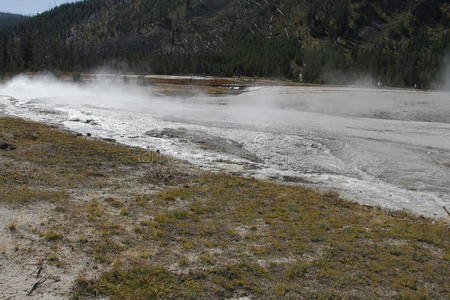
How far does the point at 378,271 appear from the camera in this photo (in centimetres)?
1305

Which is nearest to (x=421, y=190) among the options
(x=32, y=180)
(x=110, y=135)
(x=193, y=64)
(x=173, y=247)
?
(x=173, y=247)

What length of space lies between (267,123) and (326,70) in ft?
352

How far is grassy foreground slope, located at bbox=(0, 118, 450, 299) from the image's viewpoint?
11727 mm

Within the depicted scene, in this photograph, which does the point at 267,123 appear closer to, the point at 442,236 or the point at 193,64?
the point at 442,236

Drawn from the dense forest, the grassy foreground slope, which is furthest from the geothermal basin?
the dense forest

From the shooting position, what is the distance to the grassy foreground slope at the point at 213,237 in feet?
38.5

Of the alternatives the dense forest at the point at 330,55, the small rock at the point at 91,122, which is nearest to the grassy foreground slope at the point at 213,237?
the small rock at the point at 91,122

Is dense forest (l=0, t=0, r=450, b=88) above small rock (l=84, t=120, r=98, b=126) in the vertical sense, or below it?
above

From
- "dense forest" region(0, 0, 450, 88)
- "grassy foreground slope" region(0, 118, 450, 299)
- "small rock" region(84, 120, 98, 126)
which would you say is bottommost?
"grassy foreground slope" region(0, 118, 450, 299)

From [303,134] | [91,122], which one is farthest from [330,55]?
[91,122]

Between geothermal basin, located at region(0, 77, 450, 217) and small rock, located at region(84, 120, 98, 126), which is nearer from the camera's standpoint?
geothermal basin, located at region(0, 77, 450, 217)

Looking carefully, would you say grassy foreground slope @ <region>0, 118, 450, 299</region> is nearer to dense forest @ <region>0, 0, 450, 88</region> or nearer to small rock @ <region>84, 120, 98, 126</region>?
small rock @ <region>84, 120, 98, 126</region>

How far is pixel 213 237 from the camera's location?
15.5 metres

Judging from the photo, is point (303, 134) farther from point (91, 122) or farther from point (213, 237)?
point (213, 237)
